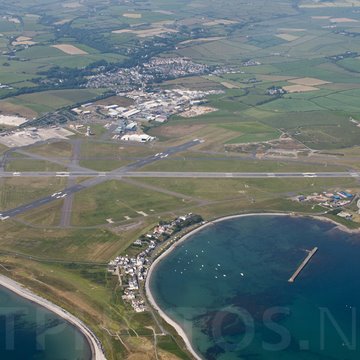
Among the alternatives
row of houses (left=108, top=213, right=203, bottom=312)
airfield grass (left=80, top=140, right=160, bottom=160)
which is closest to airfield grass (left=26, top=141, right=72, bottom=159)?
airfield grass (left=80, top=140, right=160, bottom=160)

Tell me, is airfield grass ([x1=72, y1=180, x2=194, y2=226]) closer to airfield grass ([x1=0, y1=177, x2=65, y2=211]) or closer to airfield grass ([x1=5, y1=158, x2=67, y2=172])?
airfield grass ([x1=0, y1=177, x2=65, y2=211])

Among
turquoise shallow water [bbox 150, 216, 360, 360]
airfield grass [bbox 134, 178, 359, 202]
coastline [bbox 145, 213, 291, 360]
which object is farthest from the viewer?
airfield grass [bbox 134, 178, 359, 202]

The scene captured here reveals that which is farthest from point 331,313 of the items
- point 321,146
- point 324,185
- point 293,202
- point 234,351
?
point 321,146

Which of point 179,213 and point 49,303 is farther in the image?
point 179,213

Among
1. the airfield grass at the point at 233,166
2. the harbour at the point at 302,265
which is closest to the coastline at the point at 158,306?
the harbour at the point at 302,265

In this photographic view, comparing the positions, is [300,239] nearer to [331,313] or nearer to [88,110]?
[331,313]

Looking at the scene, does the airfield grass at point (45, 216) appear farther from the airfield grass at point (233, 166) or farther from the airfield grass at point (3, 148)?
the airfield grass at point (3, 148)
